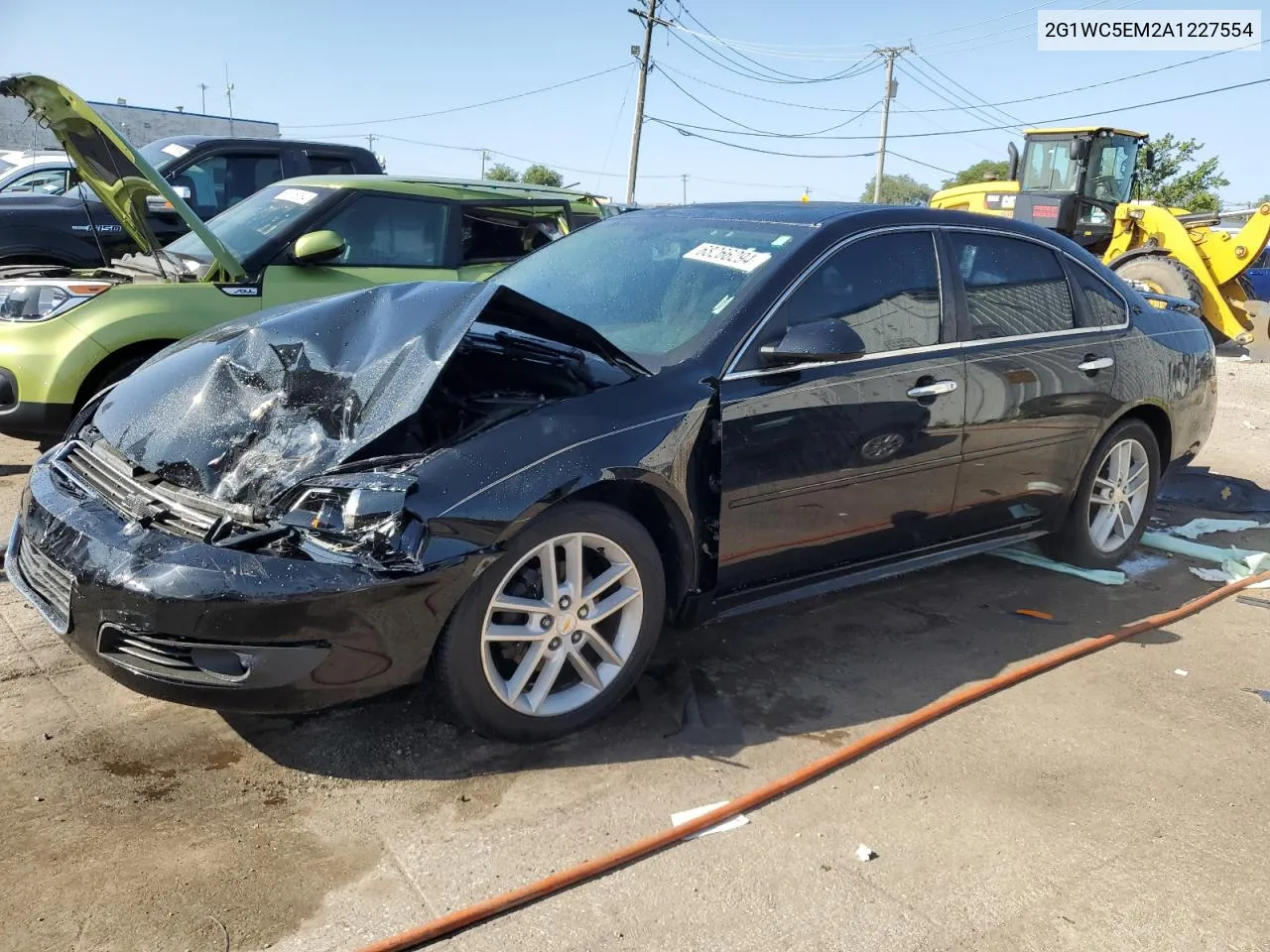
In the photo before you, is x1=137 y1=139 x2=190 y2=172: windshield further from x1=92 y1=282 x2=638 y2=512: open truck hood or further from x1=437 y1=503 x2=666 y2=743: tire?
x1=437 y1=503 x2=666 y2=743: tire

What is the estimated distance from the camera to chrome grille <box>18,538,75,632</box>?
9.08ft

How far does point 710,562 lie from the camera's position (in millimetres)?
3373

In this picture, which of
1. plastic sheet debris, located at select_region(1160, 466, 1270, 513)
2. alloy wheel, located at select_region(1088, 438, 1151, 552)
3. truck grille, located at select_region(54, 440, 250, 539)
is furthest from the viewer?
plastic sheet debris, located at select_region(1160, 466, 1270, 513)

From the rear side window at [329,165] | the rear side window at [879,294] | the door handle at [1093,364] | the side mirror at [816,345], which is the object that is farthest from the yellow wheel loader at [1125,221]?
the side mirror at [816,345]

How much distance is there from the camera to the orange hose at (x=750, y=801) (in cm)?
229

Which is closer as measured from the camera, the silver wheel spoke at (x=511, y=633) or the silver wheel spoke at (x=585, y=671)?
the silver wheel spoke at (x=511, y=633)

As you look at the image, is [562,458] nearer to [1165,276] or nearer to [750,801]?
[750,801]

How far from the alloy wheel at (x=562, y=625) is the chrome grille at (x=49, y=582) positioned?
3.64 ft

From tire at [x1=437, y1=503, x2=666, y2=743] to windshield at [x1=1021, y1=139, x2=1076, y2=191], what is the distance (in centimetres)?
1416

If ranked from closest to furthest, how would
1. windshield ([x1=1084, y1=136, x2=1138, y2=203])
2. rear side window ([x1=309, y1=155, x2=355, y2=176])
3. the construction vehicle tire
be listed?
rear side window ([x1=309, y1=155, x2=355, y2=176]), the construction vehicle tire, windshield ([x1=1084, y1=136, x2=1138, y2=203])

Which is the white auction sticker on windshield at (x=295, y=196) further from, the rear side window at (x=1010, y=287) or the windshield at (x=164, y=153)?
the rear side window at (x=1010, y=287)

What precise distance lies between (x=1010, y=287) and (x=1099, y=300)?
676 millimetres

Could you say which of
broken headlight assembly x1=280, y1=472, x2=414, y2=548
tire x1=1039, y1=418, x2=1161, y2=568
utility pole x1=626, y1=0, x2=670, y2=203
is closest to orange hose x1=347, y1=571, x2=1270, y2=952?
tire x1=1039, y1=418, x2=1161, y2=568

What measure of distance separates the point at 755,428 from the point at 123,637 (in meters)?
1.94
